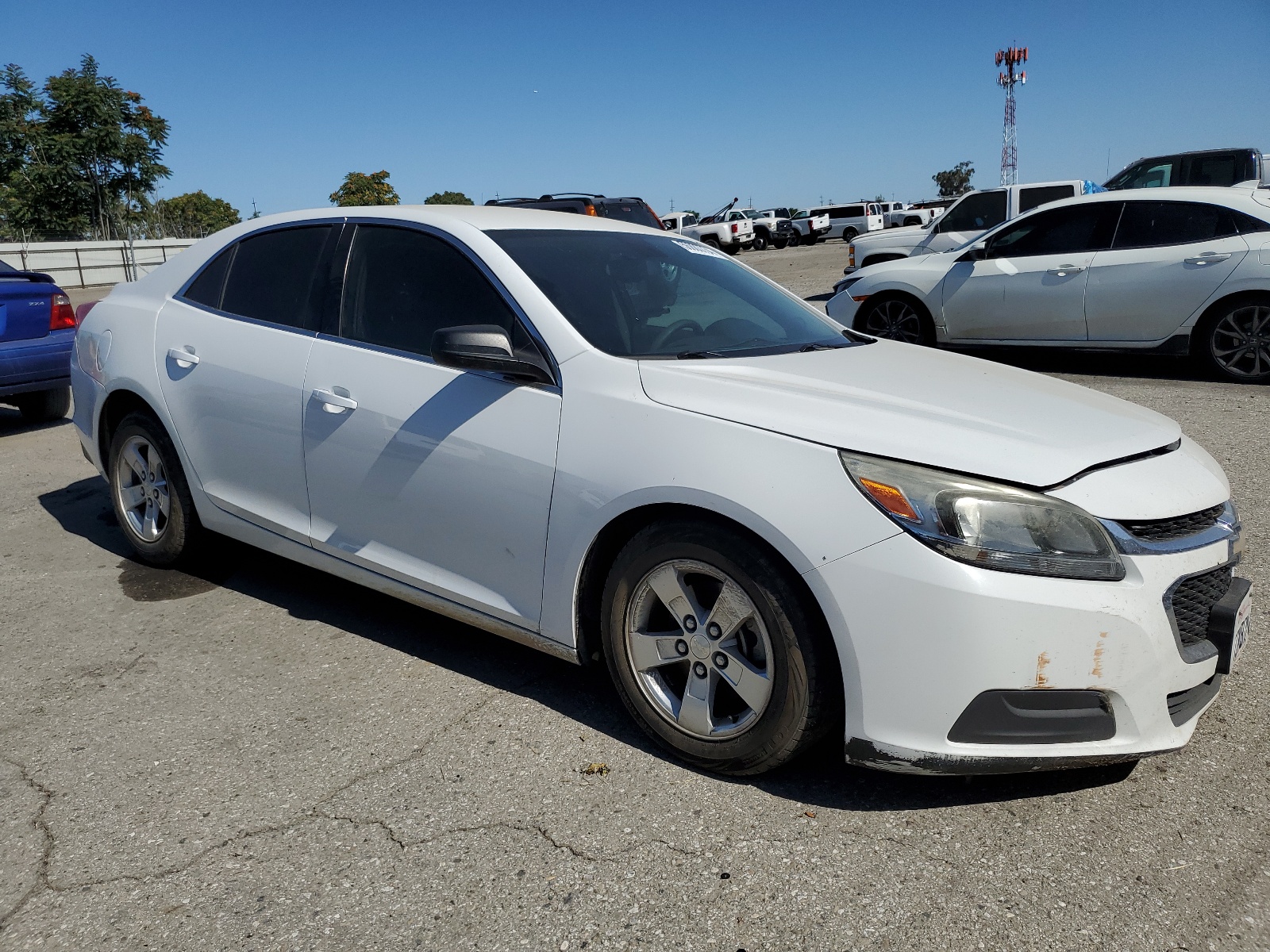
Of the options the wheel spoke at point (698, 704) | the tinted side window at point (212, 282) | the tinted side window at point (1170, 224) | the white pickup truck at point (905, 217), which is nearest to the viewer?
the wheel spoke at point (698, 704)

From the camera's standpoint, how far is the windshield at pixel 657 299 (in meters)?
3.41

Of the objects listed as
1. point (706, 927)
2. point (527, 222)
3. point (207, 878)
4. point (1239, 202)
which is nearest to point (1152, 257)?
point (1239, 202)

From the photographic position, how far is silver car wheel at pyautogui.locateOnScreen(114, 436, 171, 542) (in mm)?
4645

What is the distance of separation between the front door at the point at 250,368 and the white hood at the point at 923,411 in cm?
156

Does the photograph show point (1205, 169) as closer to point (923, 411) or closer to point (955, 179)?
point (923, 411)

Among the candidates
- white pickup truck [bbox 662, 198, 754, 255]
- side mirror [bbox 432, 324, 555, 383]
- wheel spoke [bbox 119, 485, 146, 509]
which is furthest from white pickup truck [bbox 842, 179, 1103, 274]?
white pickup truck [bbox 662, 198, 754, 255]

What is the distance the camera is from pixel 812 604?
2682 millimetres

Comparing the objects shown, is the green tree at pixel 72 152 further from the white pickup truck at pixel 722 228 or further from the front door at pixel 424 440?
the front door at pixel 424 440

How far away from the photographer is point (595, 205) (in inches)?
615

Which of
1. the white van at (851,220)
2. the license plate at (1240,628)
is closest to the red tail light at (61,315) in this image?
the license plate at (1240,628)

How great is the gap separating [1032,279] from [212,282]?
7.31 metres

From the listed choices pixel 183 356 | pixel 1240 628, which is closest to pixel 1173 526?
pixel 1240 628

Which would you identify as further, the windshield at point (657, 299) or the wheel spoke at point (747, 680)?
the windshield at point (657, 299)

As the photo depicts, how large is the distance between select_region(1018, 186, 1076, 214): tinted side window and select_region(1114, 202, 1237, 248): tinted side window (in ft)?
23.4
